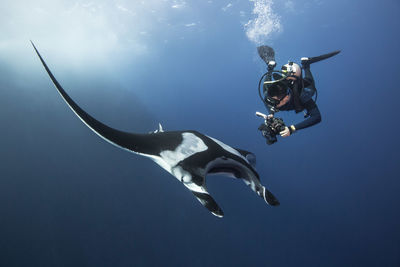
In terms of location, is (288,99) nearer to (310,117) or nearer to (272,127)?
(310,117)

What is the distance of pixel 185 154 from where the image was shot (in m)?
1.44

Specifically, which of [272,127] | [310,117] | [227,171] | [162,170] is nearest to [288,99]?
[310,117]

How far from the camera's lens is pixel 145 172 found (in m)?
9.72

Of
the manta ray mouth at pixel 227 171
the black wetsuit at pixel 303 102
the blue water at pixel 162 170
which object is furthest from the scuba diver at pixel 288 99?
the blue water at pixel 162 170

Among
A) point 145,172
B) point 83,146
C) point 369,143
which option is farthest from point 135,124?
point 369,143

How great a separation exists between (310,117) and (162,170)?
Result: 26.9 feet

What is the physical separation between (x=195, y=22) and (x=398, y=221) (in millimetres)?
22917

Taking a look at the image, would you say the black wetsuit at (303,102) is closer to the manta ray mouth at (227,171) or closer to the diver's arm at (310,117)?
the diver's arm at (310,117)

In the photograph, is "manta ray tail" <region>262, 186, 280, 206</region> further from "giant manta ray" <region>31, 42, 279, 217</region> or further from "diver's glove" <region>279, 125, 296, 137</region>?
"diver's glove" <region>279, 125, 296, 137</region>

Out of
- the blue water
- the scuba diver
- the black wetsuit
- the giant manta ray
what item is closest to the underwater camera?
the scuba diver

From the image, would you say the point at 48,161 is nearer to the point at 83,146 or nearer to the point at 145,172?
the point at 83,146

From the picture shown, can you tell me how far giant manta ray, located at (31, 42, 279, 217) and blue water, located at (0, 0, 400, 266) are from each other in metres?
7.98

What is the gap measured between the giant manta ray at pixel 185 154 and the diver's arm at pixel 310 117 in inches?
50.9

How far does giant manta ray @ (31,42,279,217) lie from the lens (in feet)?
3.96
